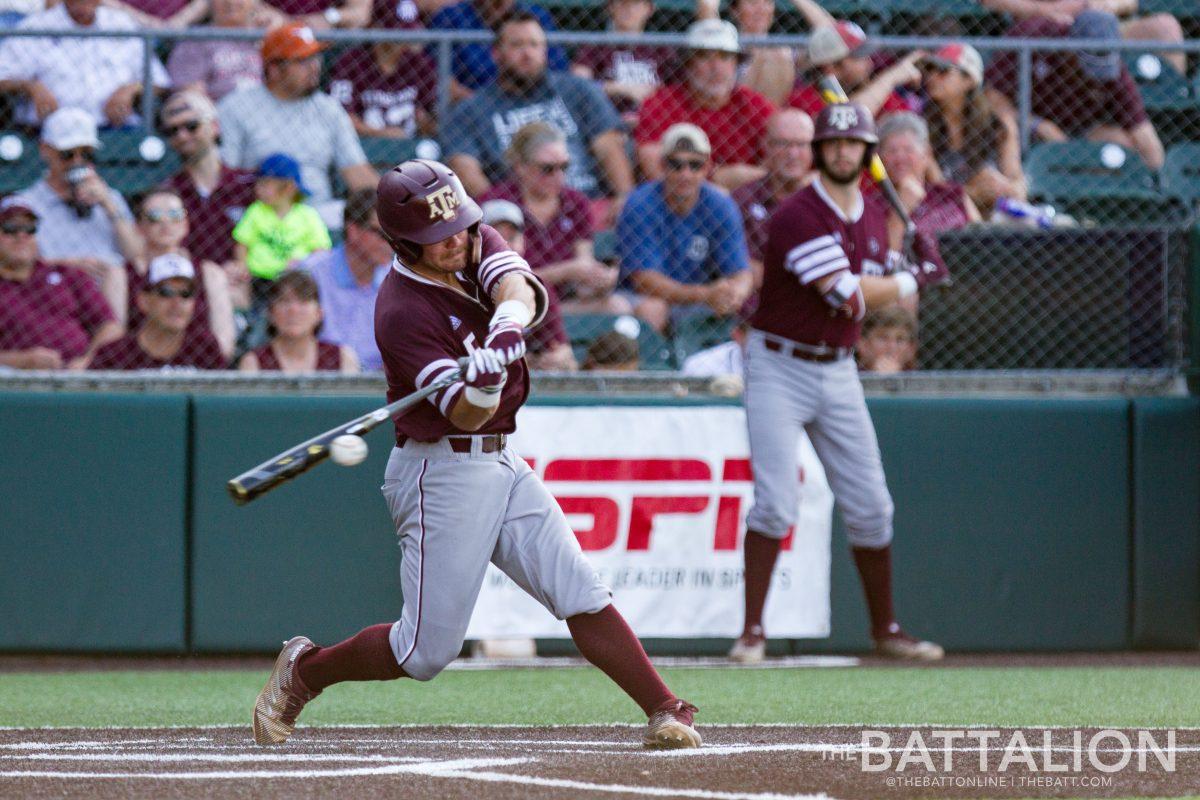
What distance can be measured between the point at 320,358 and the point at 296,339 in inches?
5.8

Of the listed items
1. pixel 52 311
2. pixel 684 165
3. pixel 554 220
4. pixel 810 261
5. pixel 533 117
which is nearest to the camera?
pixel 810 261

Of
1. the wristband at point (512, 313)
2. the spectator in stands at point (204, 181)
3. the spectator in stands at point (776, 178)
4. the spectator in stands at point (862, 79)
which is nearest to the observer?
the wristband at point (512, 313)

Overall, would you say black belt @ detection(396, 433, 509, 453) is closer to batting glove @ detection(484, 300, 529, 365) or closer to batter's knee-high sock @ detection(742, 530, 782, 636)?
batting glove @ detection(484, 300, 529, 365)

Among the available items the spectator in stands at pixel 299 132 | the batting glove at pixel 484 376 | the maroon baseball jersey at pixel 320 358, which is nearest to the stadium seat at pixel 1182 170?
the spectator in stands at pixel 299 132

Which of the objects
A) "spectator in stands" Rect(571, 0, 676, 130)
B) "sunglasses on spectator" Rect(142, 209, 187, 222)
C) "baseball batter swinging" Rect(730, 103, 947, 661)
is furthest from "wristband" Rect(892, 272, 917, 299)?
"sunglasses on spectator" Rect(142, 209, 187, 222)

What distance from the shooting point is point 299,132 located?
8914mm

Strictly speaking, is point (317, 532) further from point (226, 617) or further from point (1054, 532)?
point (1054, 532)

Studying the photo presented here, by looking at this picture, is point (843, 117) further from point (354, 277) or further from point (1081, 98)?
point (1081, 98)

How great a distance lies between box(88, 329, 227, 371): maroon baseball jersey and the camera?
26.1 ft

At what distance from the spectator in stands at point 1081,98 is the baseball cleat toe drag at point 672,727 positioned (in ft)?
18.5

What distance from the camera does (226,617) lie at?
25.7ft

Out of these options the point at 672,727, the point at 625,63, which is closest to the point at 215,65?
the point at 625,63

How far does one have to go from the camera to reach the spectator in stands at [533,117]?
892 centimetres

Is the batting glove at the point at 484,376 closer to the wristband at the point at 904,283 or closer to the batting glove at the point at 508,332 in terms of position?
the batting glove at the point at 508,332
